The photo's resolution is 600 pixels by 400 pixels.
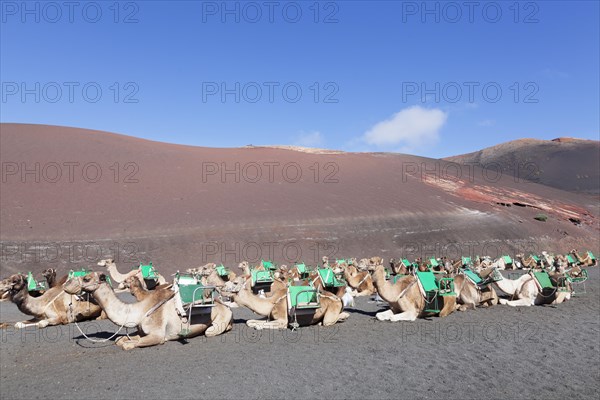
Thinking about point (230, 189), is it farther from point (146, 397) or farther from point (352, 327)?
point (146, 397)

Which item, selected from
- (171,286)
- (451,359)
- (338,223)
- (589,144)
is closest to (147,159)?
(338,223)

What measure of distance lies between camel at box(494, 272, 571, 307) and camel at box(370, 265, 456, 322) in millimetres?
3647

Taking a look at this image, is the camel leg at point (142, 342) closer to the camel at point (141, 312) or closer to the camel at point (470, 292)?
the camel at point (141, 312)

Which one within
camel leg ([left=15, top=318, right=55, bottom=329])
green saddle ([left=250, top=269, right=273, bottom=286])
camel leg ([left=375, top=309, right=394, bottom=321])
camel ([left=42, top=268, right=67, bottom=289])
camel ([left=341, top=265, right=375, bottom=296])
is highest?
camel ([left=42, top=268, right=67, bottom=289])

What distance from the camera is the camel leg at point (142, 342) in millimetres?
8766

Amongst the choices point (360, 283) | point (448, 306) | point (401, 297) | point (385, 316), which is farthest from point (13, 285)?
point (360, 283)

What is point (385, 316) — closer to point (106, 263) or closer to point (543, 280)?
point (543, 280)

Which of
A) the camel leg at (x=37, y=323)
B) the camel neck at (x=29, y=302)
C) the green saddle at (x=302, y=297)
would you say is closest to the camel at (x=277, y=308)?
the green saddle at (x=302, y=297)

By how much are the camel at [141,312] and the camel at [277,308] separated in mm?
1420

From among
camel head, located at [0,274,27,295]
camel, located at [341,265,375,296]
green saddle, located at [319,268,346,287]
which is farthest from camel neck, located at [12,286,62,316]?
camel, located at [341,265,375,296]

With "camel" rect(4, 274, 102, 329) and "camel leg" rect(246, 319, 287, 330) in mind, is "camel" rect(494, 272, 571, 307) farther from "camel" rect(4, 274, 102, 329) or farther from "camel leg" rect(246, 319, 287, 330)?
"camel" rect(4, 274, 102, 329)

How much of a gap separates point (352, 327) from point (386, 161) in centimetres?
6353

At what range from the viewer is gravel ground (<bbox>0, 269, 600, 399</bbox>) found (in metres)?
6.78

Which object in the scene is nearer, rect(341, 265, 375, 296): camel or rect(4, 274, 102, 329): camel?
rect(4, 274, 102, 329): camel
